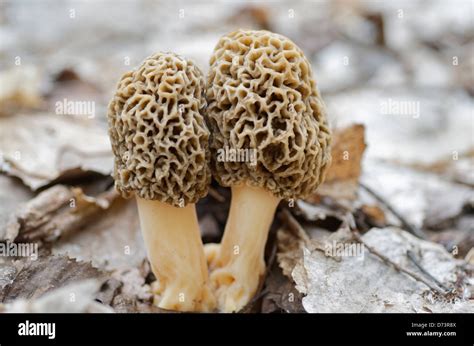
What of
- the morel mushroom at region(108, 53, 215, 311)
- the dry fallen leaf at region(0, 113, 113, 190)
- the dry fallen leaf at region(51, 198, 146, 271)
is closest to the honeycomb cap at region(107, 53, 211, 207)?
the morel mushroom at region(108, 53, 215, 311)

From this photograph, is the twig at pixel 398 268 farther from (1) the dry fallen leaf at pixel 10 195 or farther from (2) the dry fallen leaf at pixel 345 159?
(1) the dry fallen leaf at pixel 10 195

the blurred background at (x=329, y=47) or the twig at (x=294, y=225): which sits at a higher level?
the blurred background at (x=329, y=47)

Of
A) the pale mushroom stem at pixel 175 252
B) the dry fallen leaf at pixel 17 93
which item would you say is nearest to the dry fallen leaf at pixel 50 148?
the dry fallen leaf at pixel 17 93

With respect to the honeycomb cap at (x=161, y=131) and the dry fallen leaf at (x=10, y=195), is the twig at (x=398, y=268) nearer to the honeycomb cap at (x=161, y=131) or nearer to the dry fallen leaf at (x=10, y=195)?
the honeycomb cap at (x=161, y=131)

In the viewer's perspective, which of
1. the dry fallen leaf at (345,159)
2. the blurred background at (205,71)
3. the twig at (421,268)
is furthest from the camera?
the dry fallen leaf at (345,159)

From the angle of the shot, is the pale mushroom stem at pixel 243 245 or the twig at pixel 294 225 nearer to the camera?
the pale mushroom stem at pixel 243 245

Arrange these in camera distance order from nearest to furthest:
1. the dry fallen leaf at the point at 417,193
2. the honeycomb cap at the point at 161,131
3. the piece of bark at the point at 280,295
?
the honeycomb cap at the point at 161,131 → the piece of bark at the point at 280,295 → the dry fallen leaf at the point at 417,193

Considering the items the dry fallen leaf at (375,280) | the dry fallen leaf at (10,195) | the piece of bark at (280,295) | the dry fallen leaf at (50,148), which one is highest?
the dry fallen leaf at (50,148)
